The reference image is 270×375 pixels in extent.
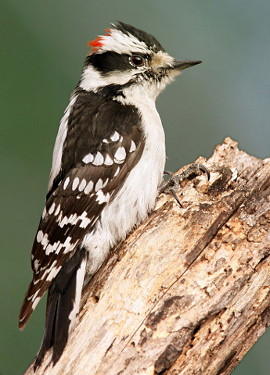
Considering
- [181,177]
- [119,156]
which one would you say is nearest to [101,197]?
[119,156]

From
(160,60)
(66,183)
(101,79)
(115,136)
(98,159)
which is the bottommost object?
(66,183)

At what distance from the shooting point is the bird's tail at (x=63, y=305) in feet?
9.19

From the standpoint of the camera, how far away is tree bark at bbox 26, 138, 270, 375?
2.59 m

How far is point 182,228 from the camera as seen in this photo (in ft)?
9.78

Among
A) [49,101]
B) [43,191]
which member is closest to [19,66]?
[49,101]

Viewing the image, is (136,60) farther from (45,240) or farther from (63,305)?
(63,305)

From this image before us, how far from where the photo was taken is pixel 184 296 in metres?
2.69

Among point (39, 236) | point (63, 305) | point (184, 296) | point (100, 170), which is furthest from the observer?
point (100, 170)

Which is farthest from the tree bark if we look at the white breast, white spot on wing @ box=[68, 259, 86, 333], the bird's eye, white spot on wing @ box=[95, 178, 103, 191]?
the bird's eye

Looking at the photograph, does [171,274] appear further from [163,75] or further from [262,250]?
[163,75]

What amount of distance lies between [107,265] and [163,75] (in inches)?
56.5

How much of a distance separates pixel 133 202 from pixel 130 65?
3.27 feet

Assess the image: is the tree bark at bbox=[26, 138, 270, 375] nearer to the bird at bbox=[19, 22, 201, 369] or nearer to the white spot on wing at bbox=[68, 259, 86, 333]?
the white spot on wing at bbox=[68, 259, 86, 333]

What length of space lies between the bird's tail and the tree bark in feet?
0.19
